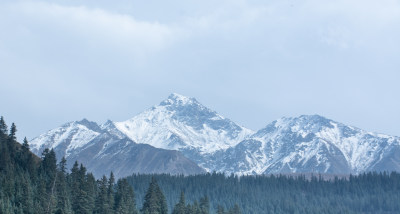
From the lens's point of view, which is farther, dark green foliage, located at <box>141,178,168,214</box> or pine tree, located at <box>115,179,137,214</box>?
dark green foliage, located at <box>141,178,168,214</box>

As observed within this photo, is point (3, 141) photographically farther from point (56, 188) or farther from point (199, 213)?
point (199, 213)

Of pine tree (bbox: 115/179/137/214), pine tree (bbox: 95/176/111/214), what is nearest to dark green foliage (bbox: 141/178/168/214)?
pine tree (bbox: 115/179/137/214)

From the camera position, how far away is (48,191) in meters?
150

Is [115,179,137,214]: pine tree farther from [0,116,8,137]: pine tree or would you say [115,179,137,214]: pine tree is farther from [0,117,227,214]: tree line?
[0,116,8,137]: pine tree

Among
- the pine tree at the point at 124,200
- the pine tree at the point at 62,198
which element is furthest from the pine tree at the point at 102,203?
the pine tree at the point at 62,198

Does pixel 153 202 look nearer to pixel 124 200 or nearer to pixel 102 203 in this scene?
pixel 124 200

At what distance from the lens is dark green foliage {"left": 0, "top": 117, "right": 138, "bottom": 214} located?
131875 millimetres

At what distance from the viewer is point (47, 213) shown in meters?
126

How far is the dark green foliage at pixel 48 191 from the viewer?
433ft

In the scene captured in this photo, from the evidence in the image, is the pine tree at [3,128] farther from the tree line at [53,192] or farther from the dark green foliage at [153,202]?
the dark green foliage at [153,202]

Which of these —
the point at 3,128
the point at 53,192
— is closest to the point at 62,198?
the point at 53,192

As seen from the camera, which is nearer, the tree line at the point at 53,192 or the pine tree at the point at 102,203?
the tree line at the point at 53,192

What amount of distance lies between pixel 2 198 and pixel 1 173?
24802mm

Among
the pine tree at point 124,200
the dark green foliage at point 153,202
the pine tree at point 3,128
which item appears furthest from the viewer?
the pine tree at point 3,128
